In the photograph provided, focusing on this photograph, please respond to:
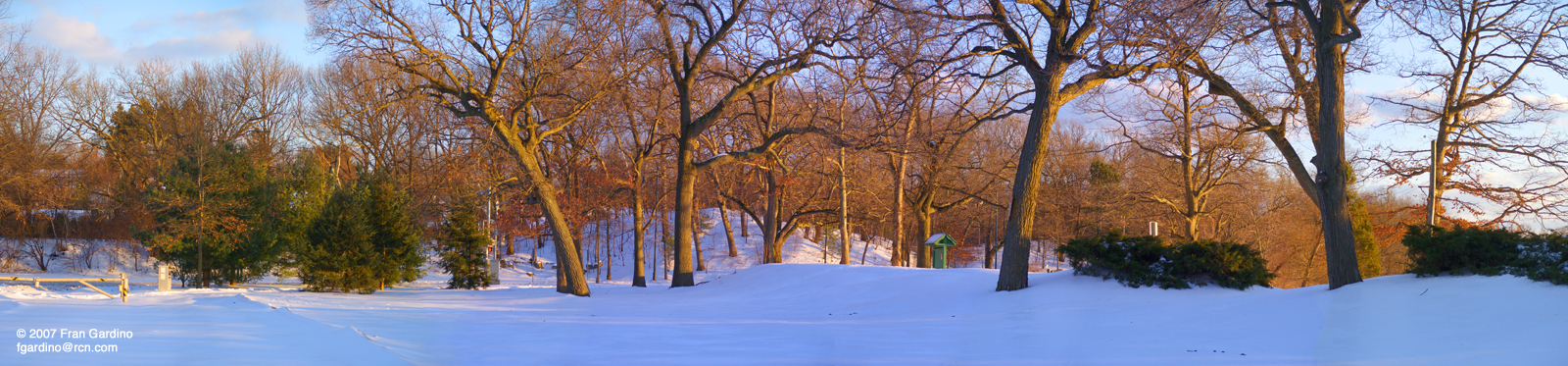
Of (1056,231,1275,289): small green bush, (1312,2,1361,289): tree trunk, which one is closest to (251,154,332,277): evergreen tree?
(1056,231,1275,289): small green bush

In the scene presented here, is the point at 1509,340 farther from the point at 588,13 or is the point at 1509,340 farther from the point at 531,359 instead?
the point at 588,13

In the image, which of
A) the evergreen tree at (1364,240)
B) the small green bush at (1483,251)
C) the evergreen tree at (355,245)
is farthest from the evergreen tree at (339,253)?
the evergreen tree at (1364,240)

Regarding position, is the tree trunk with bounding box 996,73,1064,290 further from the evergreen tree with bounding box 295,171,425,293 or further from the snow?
the evergreen tree with bounding box 295,171,425,293

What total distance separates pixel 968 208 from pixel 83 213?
40.7 m

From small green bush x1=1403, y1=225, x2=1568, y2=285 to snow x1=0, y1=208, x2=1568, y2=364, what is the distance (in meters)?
0.26

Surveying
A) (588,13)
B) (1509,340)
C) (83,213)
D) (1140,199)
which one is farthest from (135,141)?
(1509,340)

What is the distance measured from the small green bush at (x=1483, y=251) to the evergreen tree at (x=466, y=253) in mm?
19015

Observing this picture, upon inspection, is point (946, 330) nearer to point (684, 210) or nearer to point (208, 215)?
point (684, 210)

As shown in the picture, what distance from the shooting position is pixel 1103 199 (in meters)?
33.1

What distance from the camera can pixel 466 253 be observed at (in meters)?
20.6

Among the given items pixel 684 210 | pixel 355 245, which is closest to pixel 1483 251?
pixel 684 210

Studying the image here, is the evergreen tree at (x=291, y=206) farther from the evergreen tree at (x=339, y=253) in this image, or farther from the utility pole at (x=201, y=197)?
the evergreen tree at (x=339, y=253)

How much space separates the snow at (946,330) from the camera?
5.84 m

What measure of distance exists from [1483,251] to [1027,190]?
205 inches
